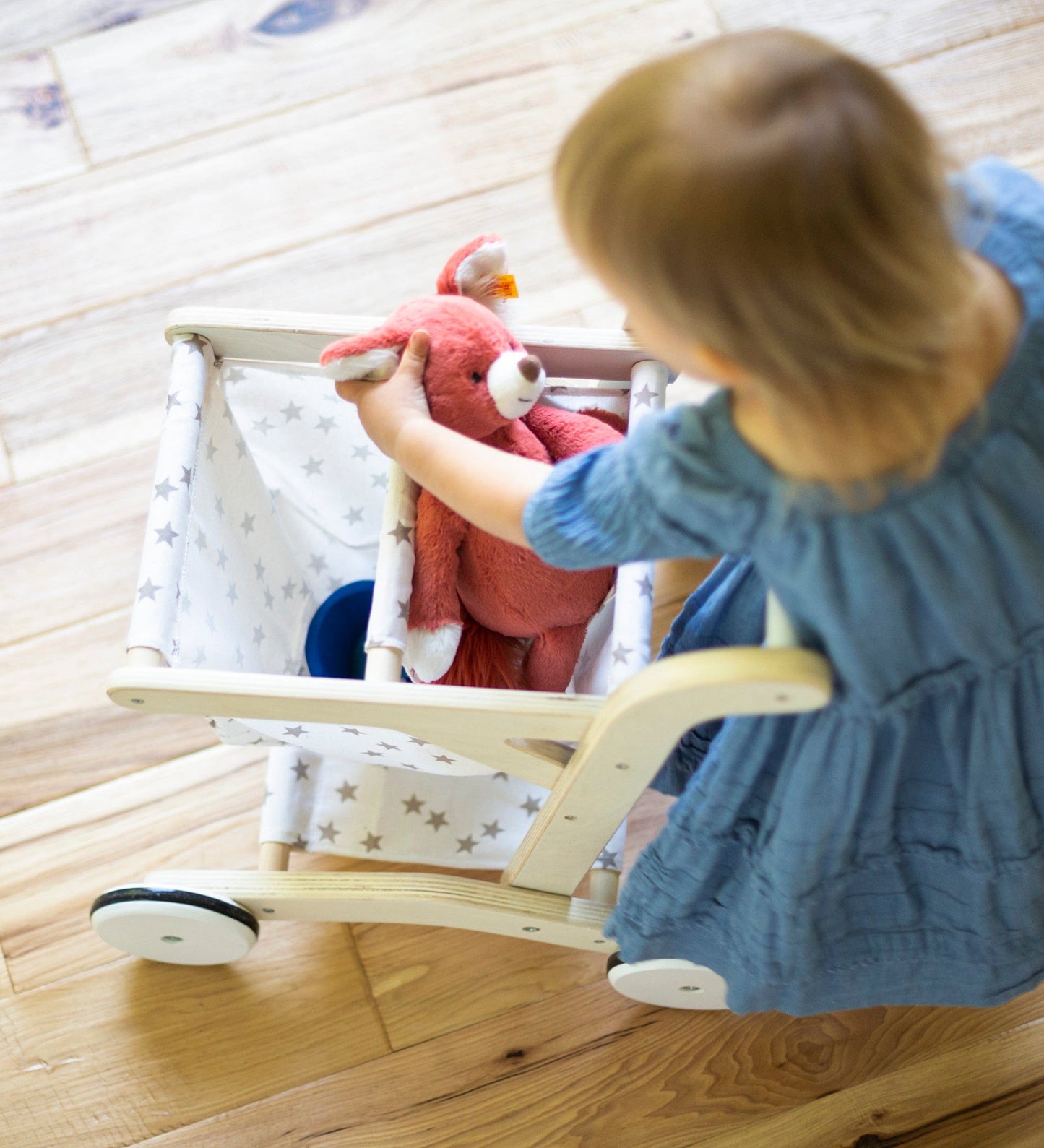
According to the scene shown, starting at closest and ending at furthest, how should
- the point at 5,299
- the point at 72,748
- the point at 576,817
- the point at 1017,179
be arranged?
the point at 1017,179 < the point at 576,817 < the point at 72,748 < the point at 5,299

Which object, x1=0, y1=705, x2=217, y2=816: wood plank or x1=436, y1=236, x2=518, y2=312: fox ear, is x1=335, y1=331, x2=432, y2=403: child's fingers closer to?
x1=436, y1=236, x2=518, y2=312: fox ear

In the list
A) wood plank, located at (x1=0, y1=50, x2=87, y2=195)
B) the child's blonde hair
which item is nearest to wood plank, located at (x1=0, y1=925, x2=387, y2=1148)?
the child's blonde hair

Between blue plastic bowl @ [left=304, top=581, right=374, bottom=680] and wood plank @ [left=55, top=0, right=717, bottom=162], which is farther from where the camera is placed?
wood plank @ [left=55, top=0, right=717, bottom=162]

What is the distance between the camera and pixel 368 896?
84 centimetres

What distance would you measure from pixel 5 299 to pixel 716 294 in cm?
108

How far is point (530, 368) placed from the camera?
652 mm

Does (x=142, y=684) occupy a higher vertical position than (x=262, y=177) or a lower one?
lower

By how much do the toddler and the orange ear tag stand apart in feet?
0.31

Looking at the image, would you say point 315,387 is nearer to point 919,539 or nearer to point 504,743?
point 504,743

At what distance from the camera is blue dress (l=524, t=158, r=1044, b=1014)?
0.48 meters

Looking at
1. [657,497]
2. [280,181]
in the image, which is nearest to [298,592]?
[657,497]

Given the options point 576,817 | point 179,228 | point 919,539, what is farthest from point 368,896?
point 179,228

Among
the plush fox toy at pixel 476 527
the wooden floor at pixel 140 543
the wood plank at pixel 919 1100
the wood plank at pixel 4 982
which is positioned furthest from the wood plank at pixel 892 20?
the wood plank at pixel 4 982

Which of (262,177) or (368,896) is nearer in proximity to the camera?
(368,896)
